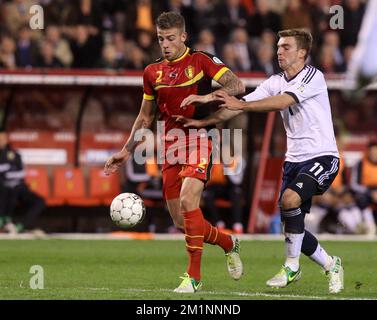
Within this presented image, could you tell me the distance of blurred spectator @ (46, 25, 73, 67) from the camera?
810 inches

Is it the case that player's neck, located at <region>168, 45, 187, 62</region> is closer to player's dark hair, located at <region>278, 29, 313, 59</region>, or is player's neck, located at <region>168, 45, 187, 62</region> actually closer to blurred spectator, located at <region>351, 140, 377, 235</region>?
player's dark hair, located at <region>278, 29, 313, 59</region>

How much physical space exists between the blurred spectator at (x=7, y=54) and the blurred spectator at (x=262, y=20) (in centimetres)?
477

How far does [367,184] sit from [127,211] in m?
10.6

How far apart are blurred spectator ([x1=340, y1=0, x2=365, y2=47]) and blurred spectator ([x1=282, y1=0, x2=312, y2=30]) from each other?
0.73 m

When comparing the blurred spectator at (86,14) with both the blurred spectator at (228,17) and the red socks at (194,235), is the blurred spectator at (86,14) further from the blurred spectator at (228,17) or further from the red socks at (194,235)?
the red socks at (194,235)

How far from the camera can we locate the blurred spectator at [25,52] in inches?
803

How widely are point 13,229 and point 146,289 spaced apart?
9.62 metres

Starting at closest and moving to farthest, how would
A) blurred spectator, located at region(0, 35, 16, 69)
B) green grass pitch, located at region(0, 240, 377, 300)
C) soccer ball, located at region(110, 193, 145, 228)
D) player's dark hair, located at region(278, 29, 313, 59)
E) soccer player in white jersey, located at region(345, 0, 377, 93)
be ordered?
soccer player in white jersey, located at region(345, 0, 377, 93) < green grass pitch, located at region(0, 240, 377, 300) < player's dark hair, located at region(278, 29, 313, 59) < soccer ball, located at region(110, 193, 145, 228) < blurred spectator, located at region(0, 35, 16, 69)

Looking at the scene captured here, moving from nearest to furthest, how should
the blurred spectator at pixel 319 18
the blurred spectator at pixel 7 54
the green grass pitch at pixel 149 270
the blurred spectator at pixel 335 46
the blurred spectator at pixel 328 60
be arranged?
the green grass pitch at pixel 149 270, the blurred spectator at pixel 7 54, the blurred spectator at pixel 328 60, the blurred spectator at pixel 335 46, the blurred spectator at pixel 319 18

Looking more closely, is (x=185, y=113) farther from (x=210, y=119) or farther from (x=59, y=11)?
(x=59, y=11)

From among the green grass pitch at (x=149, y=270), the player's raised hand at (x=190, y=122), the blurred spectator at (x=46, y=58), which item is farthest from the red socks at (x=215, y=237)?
the blurred spectator at (x=46, y=58)

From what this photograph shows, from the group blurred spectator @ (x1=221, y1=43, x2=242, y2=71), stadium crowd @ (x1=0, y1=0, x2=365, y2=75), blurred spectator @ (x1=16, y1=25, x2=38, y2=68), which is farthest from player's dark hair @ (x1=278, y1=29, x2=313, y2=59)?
blurred spectator @ (x1=16, y1=25, x2=38, y2=68)

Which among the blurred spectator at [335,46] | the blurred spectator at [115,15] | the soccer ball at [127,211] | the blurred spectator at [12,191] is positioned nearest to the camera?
the soccer ball at [127,211]

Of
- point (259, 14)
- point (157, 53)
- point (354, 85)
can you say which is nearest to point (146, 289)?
point (354, 85)
